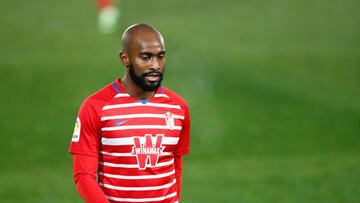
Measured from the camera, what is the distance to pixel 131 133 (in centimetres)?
412

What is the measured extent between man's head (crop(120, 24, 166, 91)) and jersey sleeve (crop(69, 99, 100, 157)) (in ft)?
1.00

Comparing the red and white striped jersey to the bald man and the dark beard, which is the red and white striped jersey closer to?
the bald man

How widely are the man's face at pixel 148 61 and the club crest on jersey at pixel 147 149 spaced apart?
0.95 ft

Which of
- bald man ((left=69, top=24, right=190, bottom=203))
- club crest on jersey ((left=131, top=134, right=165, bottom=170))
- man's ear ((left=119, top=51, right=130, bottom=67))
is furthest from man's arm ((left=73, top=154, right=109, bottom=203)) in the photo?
man's ear ((left=119, top=51, right=130, bottom=67))

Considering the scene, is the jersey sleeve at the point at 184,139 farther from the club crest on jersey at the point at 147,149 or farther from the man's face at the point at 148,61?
the man's face at the point at 148,61

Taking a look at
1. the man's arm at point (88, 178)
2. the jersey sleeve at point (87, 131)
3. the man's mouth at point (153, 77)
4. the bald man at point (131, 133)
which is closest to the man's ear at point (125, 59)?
the bald man at point (131, 133)

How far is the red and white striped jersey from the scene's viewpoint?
13.3ft

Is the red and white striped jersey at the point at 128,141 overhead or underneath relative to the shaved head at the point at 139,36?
underneath

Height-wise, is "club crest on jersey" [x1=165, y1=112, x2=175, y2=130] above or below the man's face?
below

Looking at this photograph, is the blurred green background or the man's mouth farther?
the blurred green background

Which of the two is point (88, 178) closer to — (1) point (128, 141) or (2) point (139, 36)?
(1) point (128, 141)

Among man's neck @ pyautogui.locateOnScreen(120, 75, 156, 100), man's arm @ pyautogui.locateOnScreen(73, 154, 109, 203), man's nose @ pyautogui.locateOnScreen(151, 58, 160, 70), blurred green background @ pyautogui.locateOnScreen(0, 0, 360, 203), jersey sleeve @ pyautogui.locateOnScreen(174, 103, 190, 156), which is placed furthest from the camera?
blurred green background @ pyautogui.locateOnScreen(0, 0, 360, 203)

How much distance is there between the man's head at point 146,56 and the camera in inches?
160

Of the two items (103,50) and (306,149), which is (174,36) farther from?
(306,149)
